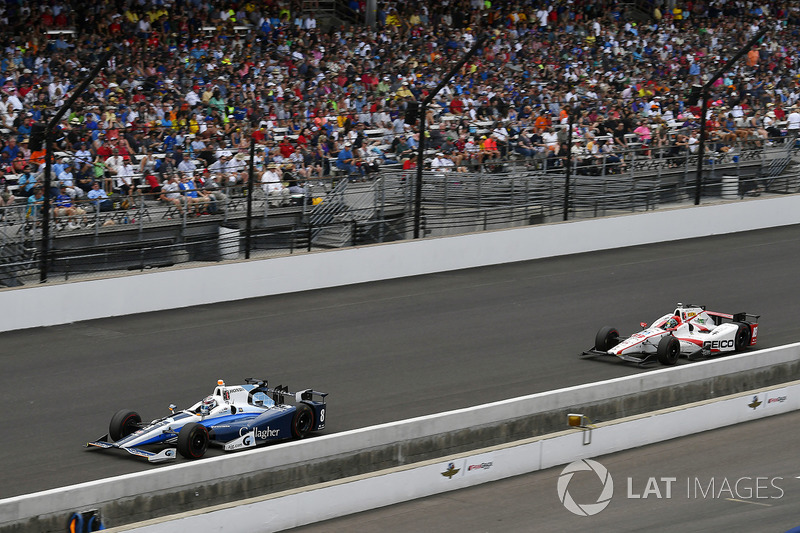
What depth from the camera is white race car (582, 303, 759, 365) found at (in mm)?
15922

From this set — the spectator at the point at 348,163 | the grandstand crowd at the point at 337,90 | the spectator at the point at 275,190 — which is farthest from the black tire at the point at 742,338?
the spectator at the point at 348,163

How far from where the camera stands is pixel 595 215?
2439 cm

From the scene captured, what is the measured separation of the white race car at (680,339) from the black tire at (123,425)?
6680mm

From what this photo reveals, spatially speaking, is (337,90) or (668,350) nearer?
(668,350)

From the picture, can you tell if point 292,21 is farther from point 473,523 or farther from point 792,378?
point 473,523

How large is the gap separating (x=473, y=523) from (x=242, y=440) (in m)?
2.67

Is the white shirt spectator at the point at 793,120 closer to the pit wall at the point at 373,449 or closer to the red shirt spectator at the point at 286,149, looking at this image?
the red shirt spectator at the point at 286,149

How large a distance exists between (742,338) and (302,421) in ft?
22.3

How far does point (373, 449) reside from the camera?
11.7 metres

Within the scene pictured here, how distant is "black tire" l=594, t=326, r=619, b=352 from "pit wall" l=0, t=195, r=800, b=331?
5443 millimetres

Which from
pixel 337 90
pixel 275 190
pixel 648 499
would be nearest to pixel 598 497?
pixel 648 499

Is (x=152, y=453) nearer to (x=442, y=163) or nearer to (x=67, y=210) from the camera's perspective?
(x=67, y=210)

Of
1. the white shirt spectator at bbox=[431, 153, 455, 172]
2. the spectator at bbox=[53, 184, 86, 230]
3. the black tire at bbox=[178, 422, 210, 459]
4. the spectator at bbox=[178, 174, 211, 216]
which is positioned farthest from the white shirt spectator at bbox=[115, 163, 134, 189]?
the black tire at bbox=[178, 422, 210, 459]

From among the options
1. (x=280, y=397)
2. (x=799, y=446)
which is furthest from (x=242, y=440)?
(x=799, y=446)
